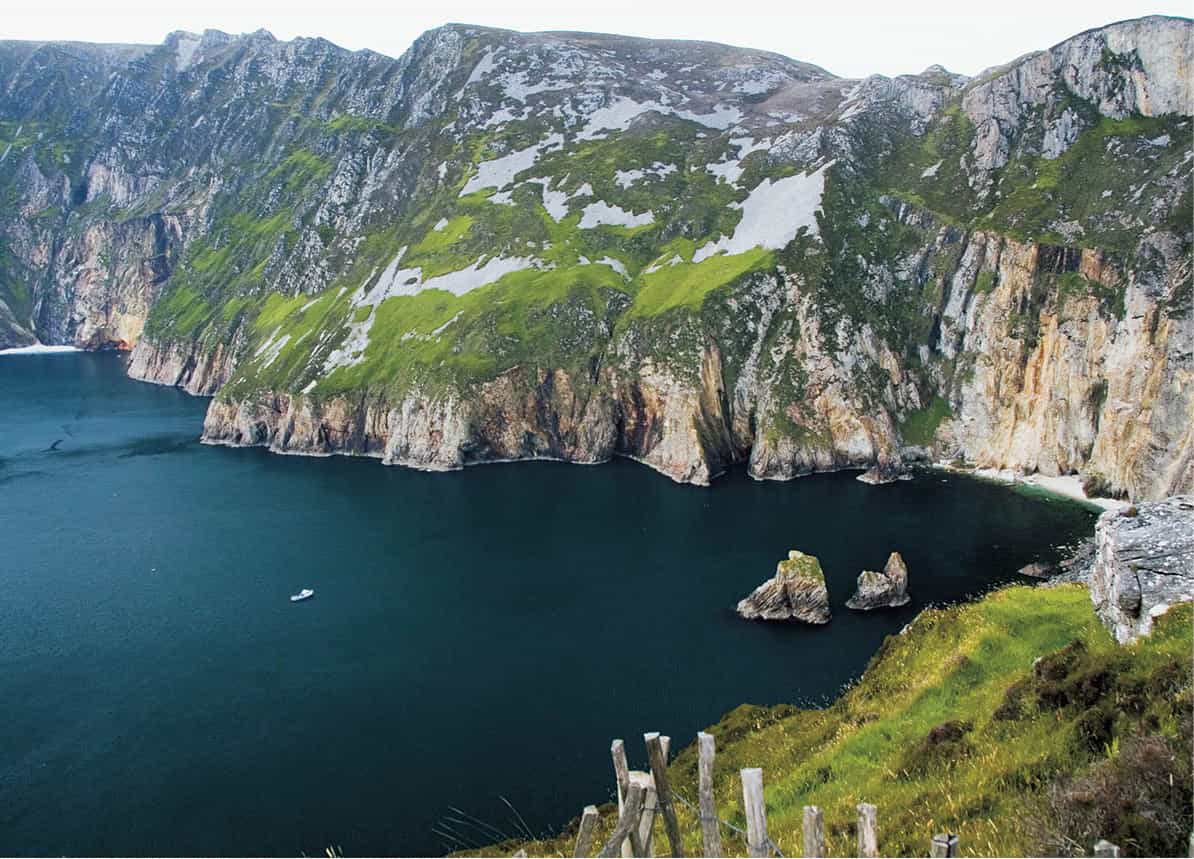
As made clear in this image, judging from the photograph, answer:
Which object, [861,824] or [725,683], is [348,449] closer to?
[725,683]

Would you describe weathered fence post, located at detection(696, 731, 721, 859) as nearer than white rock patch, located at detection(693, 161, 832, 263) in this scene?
Yes

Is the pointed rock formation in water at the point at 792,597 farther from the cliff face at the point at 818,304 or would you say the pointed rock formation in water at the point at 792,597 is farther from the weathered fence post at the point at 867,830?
the weathered fence post at the point at 867,830

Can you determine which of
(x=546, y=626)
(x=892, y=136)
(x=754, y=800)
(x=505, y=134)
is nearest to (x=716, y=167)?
(x=892, y=136)

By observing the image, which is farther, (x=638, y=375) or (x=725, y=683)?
(x=638, y=375)

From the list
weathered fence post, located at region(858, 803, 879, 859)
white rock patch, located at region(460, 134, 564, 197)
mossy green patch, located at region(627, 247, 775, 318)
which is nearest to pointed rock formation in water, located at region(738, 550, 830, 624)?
weathered fence post, located at region(858, 803, 879, 859)

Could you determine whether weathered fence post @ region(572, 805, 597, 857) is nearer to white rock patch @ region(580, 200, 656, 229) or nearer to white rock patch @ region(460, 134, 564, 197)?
white rock patch @ region(580, 200, 656, 229)

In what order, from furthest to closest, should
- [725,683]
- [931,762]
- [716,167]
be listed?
[716,167]
[725,683]
[931,762]

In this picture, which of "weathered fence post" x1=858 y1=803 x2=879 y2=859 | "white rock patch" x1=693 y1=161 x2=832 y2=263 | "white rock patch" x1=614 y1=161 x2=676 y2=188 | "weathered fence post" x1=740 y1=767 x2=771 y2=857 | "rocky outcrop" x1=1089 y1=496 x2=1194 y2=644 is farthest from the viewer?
"white rock patch" x1=614 y1=161 x2=676 y2=188
